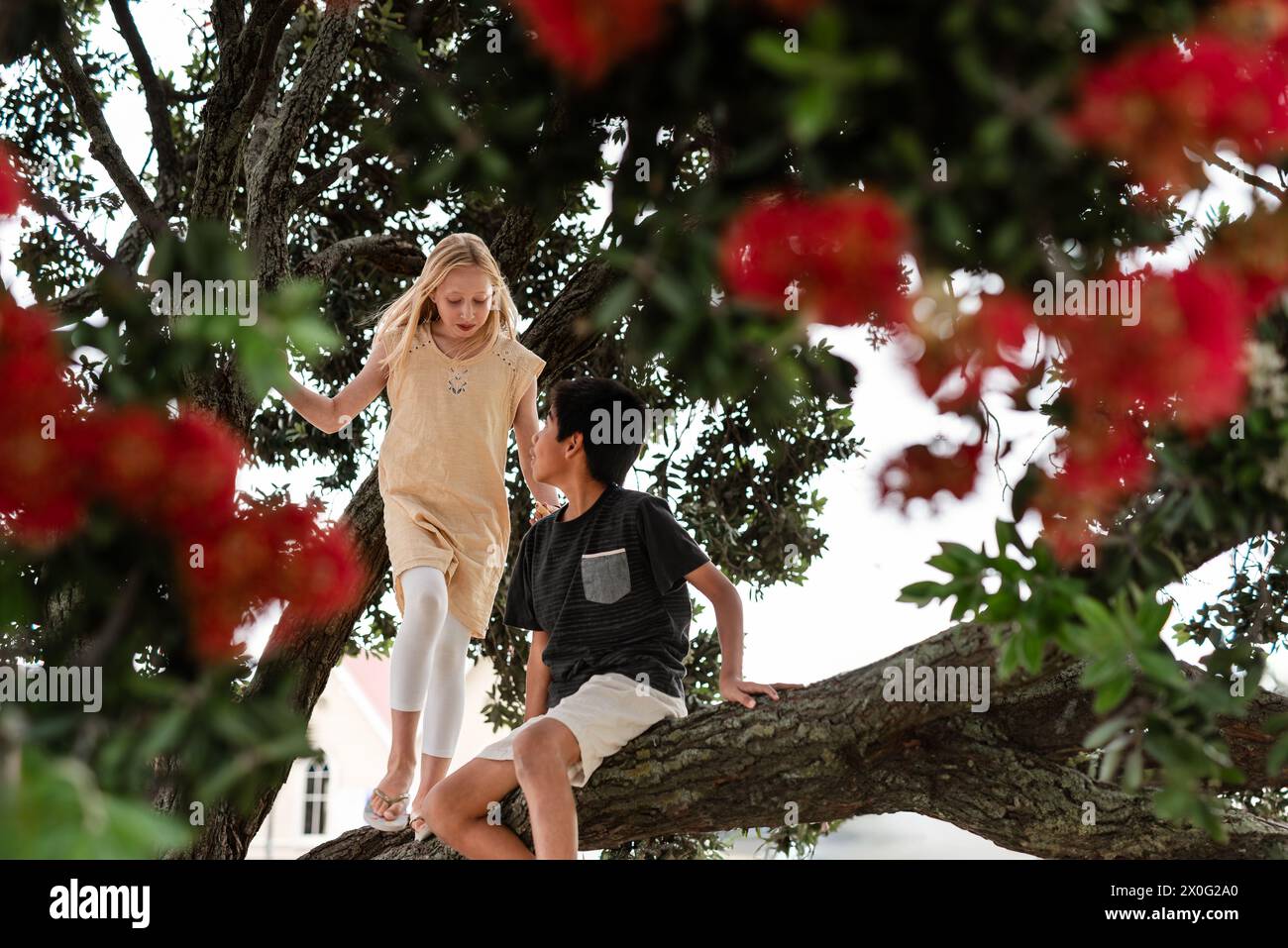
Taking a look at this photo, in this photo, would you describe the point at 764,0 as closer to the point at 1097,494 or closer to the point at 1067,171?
the point at 1067,171

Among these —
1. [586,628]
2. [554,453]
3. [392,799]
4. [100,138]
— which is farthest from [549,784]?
[100,138]

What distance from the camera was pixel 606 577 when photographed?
11.4 feet

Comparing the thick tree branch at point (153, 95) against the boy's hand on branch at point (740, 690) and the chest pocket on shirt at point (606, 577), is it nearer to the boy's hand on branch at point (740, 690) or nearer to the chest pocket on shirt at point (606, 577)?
the chest pocket on shirt at point (606, 577)

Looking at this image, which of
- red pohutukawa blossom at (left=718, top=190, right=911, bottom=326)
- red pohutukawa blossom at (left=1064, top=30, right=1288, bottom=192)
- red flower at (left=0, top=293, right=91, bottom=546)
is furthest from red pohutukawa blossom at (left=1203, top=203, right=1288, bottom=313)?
red flower at (left=0, top=293, right=91, bottom=546)

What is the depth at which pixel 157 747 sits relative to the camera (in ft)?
4.51

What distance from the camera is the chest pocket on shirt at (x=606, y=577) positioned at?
347 centimetres

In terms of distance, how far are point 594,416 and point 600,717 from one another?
2.81 ft

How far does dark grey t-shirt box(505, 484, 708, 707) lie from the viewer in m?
3.42

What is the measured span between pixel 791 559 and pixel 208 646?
4.07m

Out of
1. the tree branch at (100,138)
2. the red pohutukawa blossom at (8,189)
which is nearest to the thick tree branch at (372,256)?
the tree branch at (100,138)

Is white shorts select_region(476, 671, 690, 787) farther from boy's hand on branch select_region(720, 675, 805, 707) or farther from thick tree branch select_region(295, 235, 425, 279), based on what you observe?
thick tree branch select_region(295, 235, 425, 279)

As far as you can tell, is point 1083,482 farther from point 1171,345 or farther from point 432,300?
point 432,300

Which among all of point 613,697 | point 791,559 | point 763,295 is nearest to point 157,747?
point 763,295

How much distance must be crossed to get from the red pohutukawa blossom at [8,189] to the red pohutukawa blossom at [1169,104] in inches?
50.3
